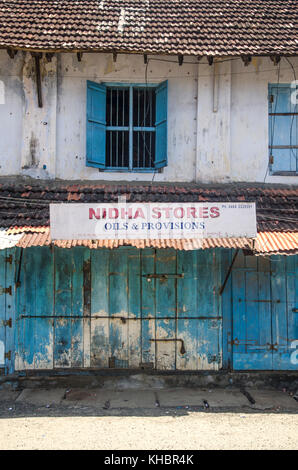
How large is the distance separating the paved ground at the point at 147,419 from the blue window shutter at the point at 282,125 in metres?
4.31

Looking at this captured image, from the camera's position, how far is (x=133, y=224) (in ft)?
22.4

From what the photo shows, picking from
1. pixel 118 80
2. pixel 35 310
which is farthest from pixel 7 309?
pixel 118 80

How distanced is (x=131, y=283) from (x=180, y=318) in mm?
1079

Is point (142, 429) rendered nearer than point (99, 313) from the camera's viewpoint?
Yes

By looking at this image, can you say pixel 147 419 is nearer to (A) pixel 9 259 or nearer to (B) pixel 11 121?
(A) pixel 9 259

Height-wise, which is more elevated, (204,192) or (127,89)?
(127,89)

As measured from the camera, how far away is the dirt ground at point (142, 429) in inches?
214

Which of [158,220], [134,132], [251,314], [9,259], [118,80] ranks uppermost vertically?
[118,80]

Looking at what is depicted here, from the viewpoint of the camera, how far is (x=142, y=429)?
5973 millimetres

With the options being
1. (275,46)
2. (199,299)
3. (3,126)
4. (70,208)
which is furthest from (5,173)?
(275,46)

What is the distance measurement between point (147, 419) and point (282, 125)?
5.93 metres
